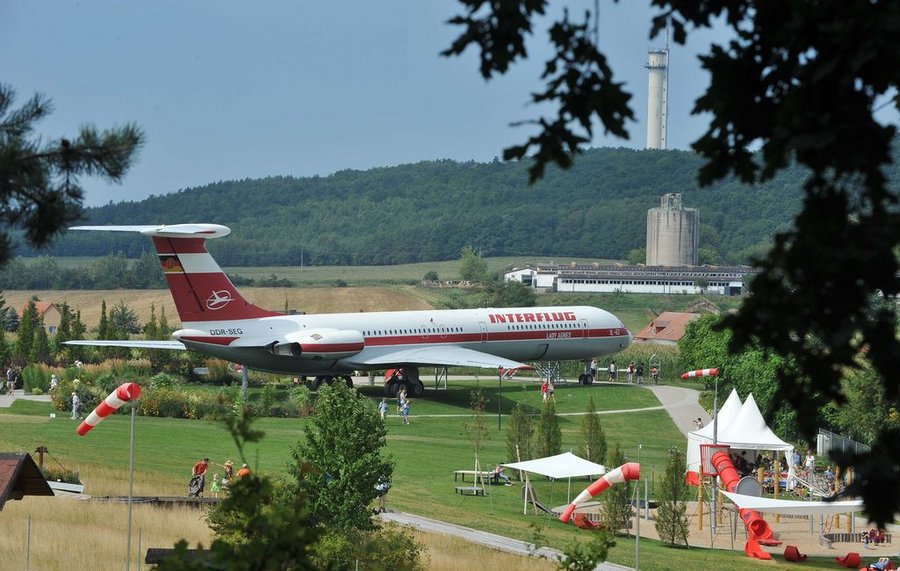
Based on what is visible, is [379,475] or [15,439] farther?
[15,439]

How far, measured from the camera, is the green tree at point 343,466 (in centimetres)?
2170

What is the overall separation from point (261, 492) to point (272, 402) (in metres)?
39.2

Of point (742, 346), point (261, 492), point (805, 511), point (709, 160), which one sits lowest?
point (805, 511)

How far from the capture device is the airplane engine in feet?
156

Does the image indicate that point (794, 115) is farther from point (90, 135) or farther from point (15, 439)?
point (15, 439)

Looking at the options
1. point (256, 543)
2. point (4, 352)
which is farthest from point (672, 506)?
point (4, 352)

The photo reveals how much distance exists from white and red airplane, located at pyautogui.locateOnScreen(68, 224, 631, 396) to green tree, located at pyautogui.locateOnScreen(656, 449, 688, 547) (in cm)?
1742

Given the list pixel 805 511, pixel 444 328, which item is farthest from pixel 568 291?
pixel 805 511

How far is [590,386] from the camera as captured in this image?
6031 centimetres

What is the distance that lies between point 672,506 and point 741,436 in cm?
626

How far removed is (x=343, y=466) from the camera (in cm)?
2191

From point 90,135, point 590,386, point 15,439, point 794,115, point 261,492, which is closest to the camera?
point 794,115

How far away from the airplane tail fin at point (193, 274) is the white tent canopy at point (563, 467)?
16.5 m

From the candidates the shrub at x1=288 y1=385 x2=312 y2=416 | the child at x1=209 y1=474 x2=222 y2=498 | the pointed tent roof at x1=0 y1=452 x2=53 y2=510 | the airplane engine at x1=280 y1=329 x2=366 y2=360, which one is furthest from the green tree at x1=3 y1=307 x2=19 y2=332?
the pointed tent roof at x1=0 y1=452 x2=53 y2=510
